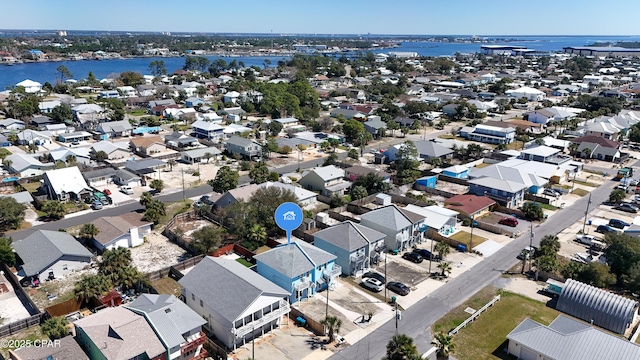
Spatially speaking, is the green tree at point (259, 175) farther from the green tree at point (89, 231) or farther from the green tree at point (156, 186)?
the green tree at point (89, 231)

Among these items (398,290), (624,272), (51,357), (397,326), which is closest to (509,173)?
(624,272)

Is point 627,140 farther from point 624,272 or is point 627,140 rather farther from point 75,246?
point 75,246

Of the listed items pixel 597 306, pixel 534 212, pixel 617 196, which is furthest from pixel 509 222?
pixel 597 306

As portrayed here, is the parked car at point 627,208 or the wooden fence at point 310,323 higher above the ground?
the parked car at point 627,208

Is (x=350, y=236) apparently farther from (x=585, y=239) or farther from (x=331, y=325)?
(x=585, y=239)

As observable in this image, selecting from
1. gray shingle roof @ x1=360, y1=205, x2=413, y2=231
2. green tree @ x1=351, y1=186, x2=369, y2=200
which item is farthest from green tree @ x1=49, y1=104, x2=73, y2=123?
gray shingle roof @ x1=360, y1=205, x2=413, y2=231

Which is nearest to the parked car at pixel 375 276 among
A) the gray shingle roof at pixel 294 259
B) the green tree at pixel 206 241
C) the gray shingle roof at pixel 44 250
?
the gray shingle roof at pixel 294 259

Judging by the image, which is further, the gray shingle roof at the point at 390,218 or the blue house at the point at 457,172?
the blue house at the point at 457,172
